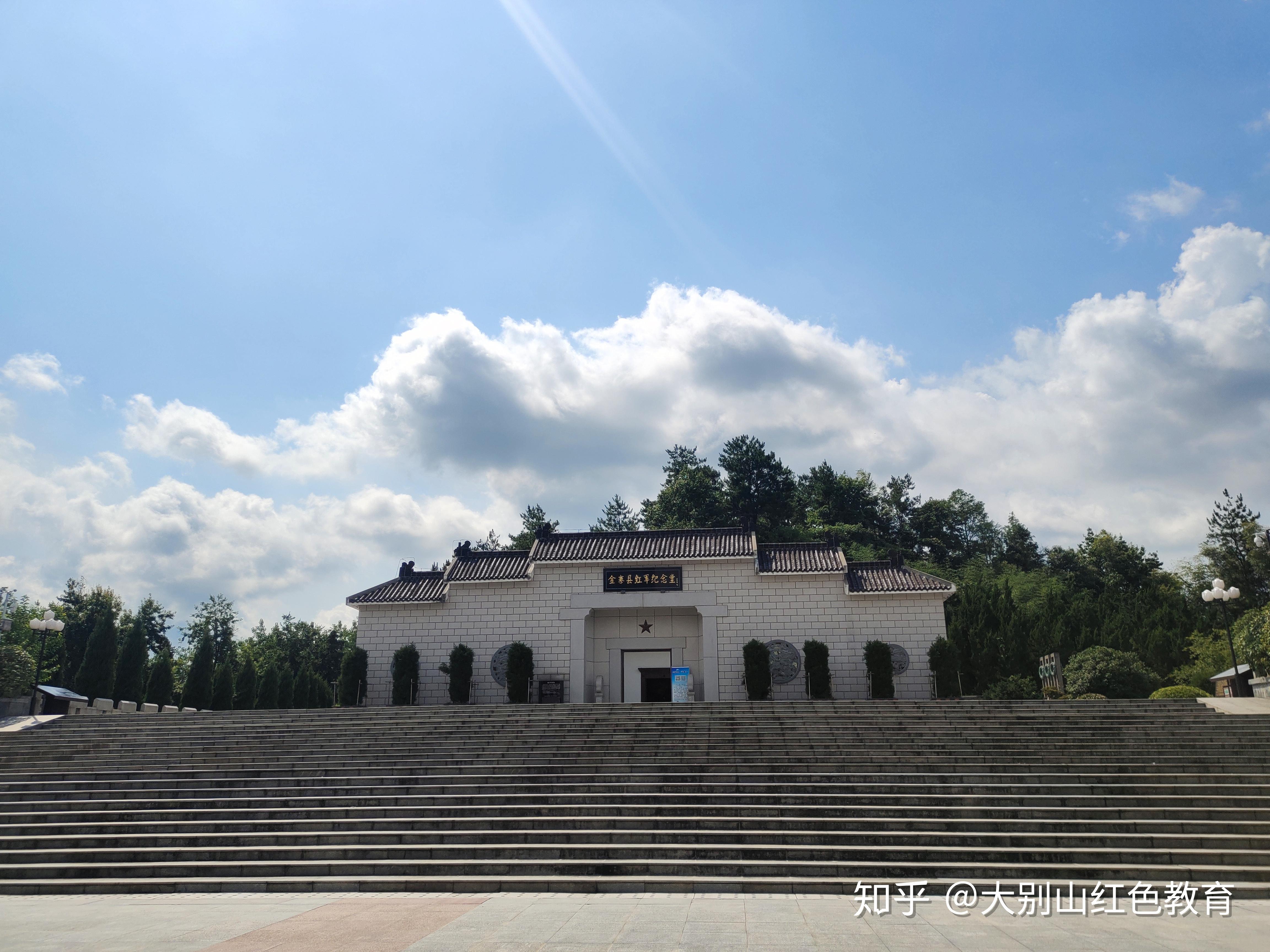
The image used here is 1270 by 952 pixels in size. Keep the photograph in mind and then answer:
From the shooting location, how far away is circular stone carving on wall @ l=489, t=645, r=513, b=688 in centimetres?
2352

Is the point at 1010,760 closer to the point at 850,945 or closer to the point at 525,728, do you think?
the point at 850,945

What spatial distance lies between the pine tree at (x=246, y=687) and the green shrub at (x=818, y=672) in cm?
2056

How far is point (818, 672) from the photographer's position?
2192cm

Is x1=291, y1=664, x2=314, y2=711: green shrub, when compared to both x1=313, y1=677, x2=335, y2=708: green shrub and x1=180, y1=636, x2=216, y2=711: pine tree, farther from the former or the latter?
x1=180, y1=636, x2=216, y2=711: pine tree

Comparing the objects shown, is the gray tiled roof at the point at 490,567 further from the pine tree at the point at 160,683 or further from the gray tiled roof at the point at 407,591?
the pine tree at the point at 160,683

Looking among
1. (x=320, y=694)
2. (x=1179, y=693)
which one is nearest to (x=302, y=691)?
(x=320, y=694)

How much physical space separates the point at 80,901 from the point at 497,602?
15997mm

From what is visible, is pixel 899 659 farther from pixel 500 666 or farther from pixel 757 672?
pixel 500 666

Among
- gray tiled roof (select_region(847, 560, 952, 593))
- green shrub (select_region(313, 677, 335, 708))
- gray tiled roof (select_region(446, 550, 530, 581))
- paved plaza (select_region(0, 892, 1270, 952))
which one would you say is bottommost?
paved plaza (select_region(0, 892, 1270, 952))

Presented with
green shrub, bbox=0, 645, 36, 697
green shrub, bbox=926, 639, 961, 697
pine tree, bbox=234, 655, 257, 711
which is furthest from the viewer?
pine tree, bbox=234, 655, 257, 711

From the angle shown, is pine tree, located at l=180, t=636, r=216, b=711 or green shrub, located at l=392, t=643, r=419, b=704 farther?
pine tree, located at l=180, t=636, r=216, b=711

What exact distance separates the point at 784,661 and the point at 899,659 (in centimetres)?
325

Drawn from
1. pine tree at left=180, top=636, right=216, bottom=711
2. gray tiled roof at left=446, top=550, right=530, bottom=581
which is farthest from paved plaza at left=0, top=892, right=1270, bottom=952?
pine tree at left=180, top=636, right=216, bottom=711

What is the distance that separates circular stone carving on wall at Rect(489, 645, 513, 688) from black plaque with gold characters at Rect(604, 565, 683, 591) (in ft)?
11.7
